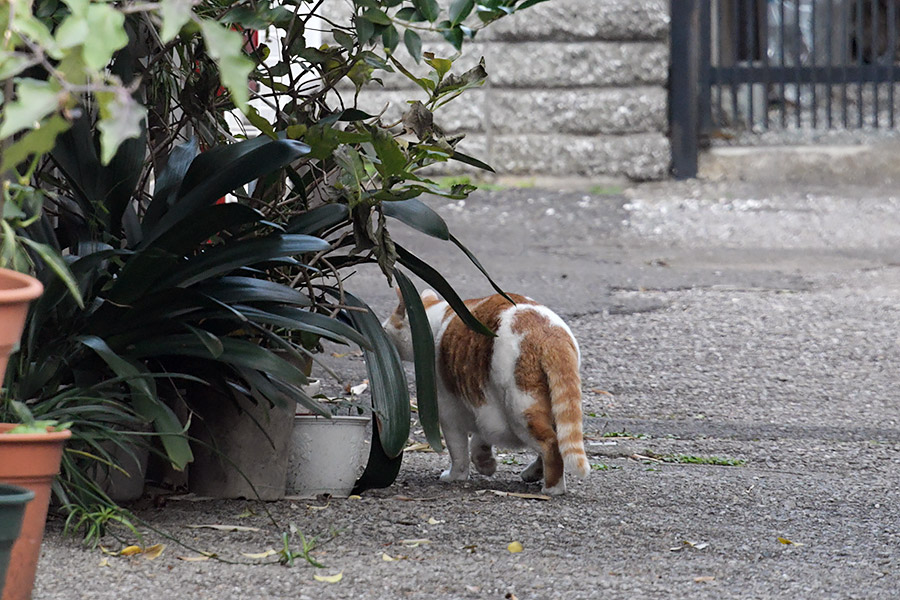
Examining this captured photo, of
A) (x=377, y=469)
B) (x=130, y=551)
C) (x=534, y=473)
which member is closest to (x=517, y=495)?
(x=534, y=473)

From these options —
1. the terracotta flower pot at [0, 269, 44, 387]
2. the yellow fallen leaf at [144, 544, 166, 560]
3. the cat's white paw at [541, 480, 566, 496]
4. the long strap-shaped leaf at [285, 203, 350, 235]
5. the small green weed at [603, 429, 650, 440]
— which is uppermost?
the terracotta flower pot at [0, 269, 44, 387]

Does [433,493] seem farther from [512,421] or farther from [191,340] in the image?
[191,340]

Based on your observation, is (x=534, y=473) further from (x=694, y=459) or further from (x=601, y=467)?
(x=694, y=459)

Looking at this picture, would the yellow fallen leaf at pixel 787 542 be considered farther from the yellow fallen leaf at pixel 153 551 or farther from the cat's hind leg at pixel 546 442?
the yellow fallen leaf at pixel 153 551

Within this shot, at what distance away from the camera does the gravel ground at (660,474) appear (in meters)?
2.80

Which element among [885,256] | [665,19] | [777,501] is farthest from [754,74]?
[777,501]

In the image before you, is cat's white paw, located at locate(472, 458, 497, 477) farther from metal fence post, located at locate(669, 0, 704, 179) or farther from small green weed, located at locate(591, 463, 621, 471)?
metal fence post, located at locate(669, 0, 704, 179)

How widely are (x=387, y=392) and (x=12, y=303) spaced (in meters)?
1.65

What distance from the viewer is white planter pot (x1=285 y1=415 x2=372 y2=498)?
140 inches

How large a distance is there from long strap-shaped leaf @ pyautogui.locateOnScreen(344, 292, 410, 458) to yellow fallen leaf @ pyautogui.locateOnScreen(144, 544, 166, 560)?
2.39 feet

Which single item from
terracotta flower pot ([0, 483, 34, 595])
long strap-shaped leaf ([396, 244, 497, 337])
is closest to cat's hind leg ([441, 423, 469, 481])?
long strap-shaped leaf ([396, 244, 497, 337])

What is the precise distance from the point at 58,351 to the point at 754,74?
943 centimetres

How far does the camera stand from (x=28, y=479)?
228 centimetres

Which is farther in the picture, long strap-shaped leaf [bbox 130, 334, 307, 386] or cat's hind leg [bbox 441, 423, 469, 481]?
cat's hind leg [bbox 441, 423, 469, 481]
